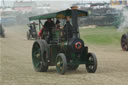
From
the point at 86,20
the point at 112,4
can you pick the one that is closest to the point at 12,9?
the point at 112,4

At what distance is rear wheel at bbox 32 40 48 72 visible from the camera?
1011cm

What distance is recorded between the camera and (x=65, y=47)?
374 inches

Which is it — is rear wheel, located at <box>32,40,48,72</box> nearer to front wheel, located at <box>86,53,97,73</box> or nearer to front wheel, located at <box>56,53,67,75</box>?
front wheel, located at <box>56,53,67,75</box>

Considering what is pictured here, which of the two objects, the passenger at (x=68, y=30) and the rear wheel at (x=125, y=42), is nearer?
the passenger at (x=68, y=30)

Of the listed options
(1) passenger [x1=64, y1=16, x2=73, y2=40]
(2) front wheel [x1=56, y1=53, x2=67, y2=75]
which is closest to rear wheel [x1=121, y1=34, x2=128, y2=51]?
(1) passenger [x1=64, y1=16, x2=73, y2=40]

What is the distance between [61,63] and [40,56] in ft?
4.19

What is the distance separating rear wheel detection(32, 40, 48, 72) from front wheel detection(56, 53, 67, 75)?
611 millimetres

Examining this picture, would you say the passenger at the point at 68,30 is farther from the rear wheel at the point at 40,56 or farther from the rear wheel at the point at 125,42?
the rear wheel at the point at 125,42

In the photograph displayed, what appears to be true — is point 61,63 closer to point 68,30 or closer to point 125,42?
point 68,30

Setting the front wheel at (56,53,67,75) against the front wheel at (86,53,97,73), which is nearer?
the front wheel at (56,53,67,75)

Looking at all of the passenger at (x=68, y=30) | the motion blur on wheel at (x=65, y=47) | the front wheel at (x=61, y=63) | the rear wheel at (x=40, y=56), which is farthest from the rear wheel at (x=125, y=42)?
the front wheel at (x=61, y=63)

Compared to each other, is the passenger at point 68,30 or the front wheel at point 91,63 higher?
the passenger at point 68,30

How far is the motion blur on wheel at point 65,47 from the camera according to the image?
940cm

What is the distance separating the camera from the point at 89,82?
779 cm
